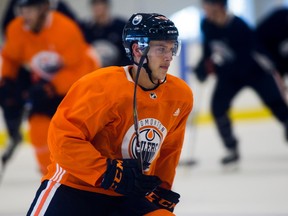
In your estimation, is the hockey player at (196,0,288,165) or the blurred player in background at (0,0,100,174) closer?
the blurred player in background at (0,0,100,174)

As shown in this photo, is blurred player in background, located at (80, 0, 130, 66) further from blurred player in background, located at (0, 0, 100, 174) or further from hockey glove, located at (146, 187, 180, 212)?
hockey glove, located at (146, 187, 180, 212)

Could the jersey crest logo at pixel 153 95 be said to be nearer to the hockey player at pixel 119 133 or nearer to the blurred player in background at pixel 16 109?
the hockey player at pixel 119 133

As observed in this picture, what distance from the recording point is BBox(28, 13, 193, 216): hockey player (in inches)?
99.3

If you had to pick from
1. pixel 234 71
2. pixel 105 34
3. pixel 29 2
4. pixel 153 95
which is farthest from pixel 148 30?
pixel 105 34

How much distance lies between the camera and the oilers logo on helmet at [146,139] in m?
2.65

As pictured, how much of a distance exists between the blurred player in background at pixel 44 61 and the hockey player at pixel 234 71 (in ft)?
4.57

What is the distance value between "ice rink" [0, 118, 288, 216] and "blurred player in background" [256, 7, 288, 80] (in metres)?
0.71

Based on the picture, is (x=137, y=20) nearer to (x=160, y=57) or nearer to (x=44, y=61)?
(x=160, y=57)

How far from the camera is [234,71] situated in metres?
6.09

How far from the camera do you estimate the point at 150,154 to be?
2.70 meters

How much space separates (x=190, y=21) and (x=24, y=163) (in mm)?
4670

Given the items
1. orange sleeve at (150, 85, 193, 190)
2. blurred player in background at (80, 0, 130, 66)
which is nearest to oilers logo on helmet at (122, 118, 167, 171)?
orange sleeve at (150, 85, 193, 190)

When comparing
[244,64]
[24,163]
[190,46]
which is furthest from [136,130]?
[190,46]

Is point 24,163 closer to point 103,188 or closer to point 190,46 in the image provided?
point 190,46
